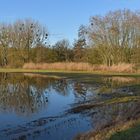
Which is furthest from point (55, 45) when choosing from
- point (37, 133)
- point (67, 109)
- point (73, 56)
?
point (37, 133)

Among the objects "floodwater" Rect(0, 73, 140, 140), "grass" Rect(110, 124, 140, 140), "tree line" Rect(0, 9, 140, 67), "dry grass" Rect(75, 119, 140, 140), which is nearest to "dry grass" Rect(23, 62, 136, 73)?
"tree line" Rect(0, 9, 140, 67)

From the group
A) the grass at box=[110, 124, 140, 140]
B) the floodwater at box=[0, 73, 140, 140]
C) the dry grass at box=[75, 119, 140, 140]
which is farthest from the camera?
the floodwater at box=[0, 73, 140, 140]

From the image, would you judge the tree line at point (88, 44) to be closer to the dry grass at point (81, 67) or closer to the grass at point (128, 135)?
the dry grass at point (81, 67)

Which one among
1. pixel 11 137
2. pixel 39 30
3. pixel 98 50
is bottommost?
pixel 11 137

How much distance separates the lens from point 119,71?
49.5 m

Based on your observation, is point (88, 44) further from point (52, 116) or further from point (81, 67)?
point (52, 116)

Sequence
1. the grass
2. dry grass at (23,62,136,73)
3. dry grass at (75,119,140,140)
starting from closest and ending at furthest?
the grass
dry grass at (75,119,140,140)
dry grass at (23,62,136,73)

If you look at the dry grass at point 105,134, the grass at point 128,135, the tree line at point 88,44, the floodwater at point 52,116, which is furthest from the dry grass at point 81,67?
the grass at point 128,135

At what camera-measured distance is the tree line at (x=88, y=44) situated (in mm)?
57219

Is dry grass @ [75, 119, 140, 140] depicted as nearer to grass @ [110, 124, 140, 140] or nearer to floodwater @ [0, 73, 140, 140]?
grass @ [110, 124, 140, 140]

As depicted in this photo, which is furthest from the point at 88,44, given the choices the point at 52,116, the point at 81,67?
the point at 52,116

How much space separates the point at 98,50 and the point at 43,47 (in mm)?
16860

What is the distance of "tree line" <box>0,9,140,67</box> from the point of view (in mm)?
57219

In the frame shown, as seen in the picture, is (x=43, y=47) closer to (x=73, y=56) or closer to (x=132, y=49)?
(x=73, y=56)
